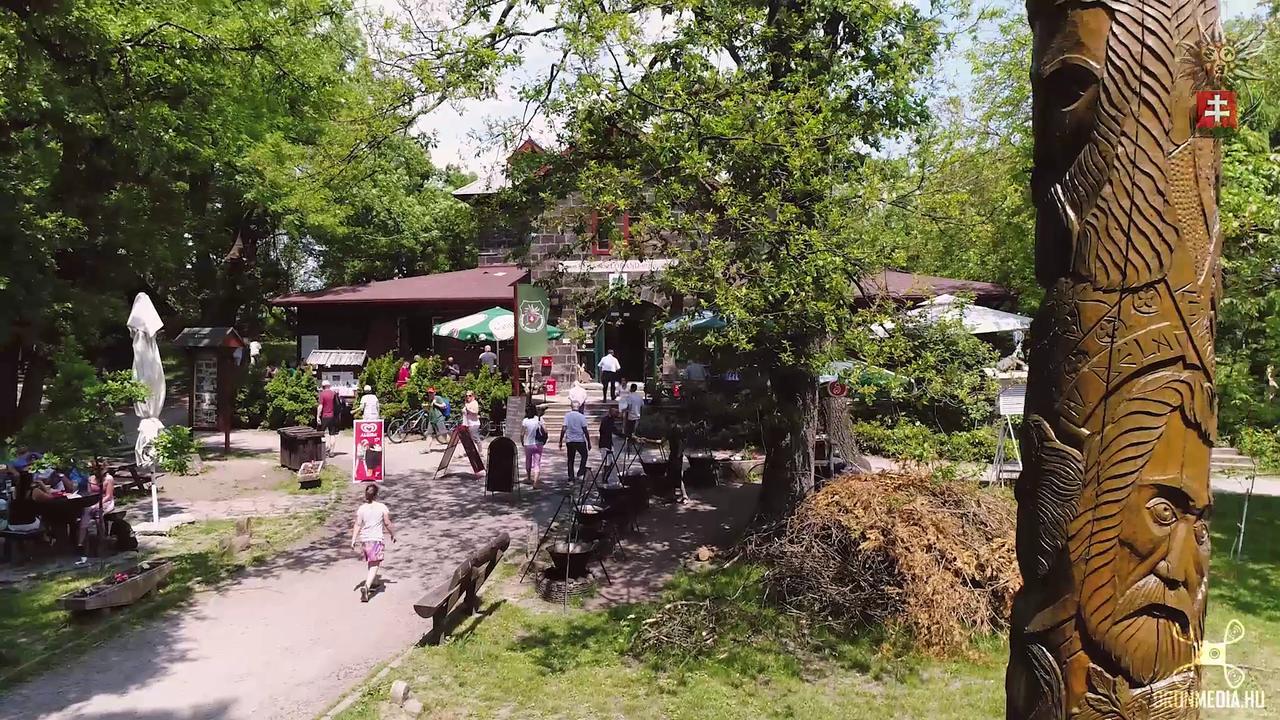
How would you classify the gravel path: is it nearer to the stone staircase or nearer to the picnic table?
the picnic table

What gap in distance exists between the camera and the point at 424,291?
2488cm

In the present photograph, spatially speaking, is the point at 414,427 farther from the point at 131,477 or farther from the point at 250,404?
the point at 131,477

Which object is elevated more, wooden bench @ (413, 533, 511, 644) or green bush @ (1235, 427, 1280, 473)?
green bush @ (1235, 427, 1280, 473)

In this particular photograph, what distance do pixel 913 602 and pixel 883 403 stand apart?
38.5ft

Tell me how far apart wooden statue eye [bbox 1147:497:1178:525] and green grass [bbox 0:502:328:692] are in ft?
27.3

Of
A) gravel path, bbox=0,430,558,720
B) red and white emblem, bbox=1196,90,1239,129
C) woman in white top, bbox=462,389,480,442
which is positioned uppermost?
red and white emblem, bbox=1196,90,1239,129

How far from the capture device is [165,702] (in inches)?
253

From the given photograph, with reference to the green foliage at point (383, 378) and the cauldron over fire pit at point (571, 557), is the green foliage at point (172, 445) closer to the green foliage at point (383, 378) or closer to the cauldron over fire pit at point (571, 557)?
the cauldron over fire pit at point (571, 557)

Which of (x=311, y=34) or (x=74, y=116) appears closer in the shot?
(x=74, y=116)

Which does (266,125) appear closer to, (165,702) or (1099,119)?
(165,702)

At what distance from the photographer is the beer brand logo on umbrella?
1446 centimetres

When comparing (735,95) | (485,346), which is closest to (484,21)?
(735,95)

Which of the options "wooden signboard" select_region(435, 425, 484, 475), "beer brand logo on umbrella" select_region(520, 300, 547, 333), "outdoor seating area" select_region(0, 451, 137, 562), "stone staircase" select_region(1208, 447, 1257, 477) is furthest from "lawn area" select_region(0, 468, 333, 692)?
"stone staircase" select_region(1208, 447, 1257, 477)

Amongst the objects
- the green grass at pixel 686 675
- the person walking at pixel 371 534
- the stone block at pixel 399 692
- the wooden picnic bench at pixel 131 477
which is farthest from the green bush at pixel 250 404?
the stone block at pixel 399 692
